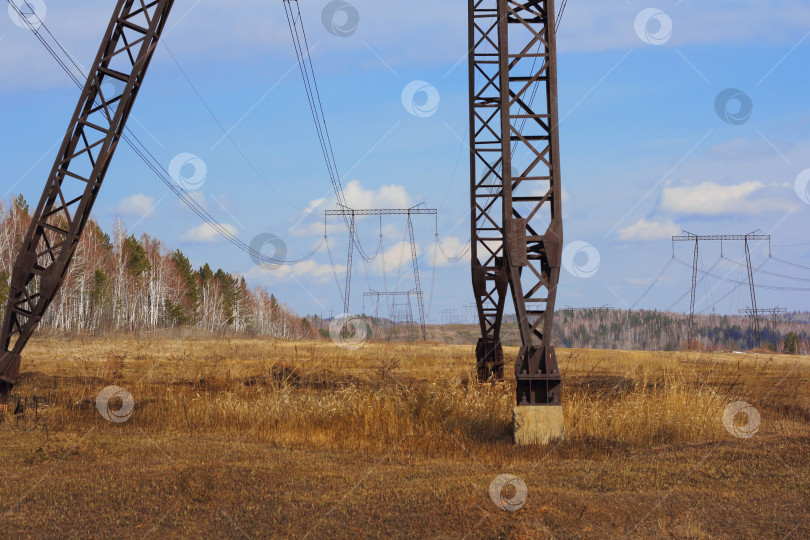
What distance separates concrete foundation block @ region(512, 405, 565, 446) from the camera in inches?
407

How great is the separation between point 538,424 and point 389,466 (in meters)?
2.77

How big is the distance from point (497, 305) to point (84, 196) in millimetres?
9991

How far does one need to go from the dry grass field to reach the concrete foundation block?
29 centimetres

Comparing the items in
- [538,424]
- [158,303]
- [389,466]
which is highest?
[158,303]

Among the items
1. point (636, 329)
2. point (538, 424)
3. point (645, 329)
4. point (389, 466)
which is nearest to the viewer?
point (389, 466)

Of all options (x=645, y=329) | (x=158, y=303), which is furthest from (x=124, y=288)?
(x=645, y=329)

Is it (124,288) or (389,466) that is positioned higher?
(124,288)

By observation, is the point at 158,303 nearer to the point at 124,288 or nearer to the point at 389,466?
the point at 124,288

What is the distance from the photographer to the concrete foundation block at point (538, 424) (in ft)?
33.9

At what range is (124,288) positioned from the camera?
81.5m

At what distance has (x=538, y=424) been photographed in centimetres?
1041

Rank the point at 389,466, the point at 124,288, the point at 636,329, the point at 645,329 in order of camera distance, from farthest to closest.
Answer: the point at 636,329
the point at 645,329
the point at 124,288
the point at 389,466

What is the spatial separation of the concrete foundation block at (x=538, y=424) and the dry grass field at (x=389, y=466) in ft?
0.94

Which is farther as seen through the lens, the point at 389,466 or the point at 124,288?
the point at 124,288
